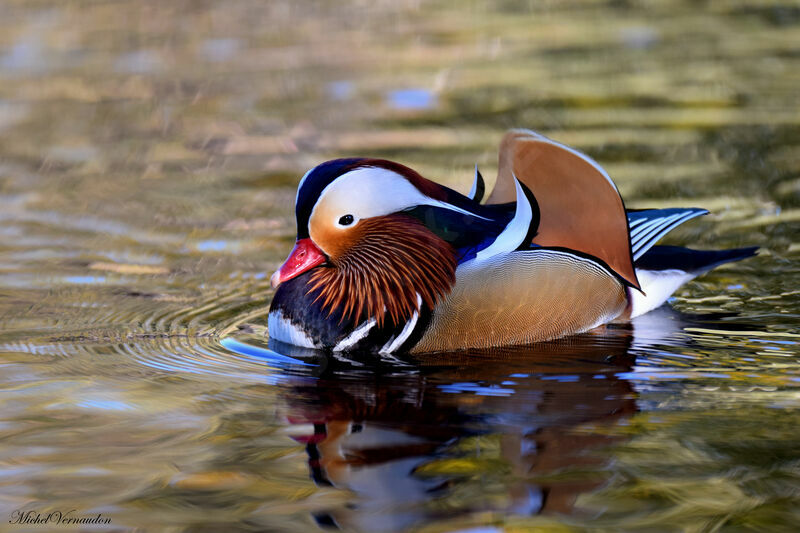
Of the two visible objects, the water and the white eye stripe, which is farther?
the white eye stripe

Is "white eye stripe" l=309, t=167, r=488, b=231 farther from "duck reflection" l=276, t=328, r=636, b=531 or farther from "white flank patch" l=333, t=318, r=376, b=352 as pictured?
"duck reflection" l=276, t=328, r=636, b=531

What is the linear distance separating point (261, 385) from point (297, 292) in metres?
0.64

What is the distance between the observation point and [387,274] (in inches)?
217

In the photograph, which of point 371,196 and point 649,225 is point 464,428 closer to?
point 371,196

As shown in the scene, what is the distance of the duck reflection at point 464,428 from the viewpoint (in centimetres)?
382

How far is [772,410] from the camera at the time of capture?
14.9 feet

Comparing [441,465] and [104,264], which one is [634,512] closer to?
[441,465]

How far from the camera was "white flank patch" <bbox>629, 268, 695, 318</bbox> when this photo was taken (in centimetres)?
604

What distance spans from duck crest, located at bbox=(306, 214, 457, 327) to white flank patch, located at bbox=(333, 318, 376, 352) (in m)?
0.03

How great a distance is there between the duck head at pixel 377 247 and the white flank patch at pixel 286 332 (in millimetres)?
162

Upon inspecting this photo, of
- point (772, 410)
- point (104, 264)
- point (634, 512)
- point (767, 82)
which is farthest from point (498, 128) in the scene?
point (634, 512)
